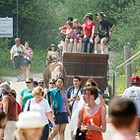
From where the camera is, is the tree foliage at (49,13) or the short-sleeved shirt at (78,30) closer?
the short-sleeved shirt at (78,30)

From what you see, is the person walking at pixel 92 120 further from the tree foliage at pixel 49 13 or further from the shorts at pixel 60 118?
the tree foliage at pixel 49 13

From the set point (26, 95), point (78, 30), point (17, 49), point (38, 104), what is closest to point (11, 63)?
point (17, 49)

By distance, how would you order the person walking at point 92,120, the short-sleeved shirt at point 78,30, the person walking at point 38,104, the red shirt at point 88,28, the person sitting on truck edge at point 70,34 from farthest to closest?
the short-sleeved shirt at point 78,30, the person sitting on truck edge at point 70,34, the red shirt at point 88,28, the person walking at point 38,104, the person walking at point 92,120

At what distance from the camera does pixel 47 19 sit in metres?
46.4

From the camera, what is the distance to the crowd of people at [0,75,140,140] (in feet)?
18.1

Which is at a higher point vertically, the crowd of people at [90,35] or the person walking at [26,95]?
the crowd of people at [90,35]

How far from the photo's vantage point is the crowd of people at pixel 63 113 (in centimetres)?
552

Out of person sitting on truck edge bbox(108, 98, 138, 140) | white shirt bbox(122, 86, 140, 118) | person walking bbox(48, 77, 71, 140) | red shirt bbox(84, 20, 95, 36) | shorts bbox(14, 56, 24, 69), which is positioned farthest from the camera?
shorts bbox(14, 56, 24, 69)

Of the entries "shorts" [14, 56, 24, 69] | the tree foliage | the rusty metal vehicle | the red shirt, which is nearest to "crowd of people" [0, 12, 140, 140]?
the rusty metal vehicle

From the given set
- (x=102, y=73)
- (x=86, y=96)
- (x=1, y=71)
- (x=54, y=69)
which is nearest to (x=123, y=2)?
(x=1, y=71)

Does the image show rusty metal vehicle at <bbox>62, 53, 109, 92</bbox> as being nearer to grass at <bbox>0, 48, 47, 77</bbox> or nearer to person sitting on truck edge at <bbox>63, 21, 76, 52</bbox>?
person sitting on truck edge at <bbox>63, 21, 76, 52</bbox>

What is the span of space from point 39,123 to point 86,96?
4.56 m

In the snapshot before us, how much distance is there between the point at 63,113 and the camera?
563 inches

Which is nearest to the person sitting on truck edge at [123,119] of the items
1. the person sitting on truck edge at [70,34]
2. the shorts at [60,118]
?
the shorts at [60,118]
